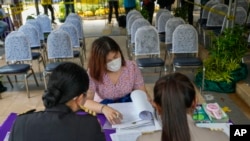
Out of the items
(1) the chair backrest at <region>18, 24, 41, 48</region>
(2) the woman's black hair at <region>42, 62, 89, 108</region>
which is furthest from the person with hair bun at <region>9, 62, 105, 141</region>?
(1) the chair backrest at <region>18, 24, 41, 48</region>

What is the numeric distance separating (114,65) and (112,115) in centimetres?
49

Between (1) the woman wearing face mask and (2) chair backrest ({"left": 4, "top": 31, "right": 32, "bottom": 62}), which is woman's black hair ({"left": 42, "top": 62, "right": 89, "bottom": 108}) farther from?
(2) chair backrest ({"left": 4, "top": 31, "right": 32, "bottom": 62})

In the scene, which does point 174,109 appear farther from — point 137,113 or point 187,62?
point 187,62

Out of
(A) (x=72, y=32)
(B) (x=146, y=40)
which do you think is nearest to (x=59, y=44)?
(A) (x=72, y=32)

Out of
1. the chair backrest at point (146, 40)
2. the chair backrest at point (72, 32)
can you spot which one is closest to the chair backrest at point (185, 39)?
the chair backrest at point (146, 40)

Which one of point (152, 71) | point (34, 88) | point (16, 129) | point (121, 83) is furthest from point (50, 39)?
point (16, 129)

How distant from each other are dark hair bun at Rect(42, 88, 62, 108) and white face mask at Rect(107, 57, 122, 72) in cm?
94

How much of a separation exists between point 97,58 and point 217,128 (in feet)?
3.13

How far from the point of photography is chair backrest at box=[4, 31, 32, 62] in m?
3.89

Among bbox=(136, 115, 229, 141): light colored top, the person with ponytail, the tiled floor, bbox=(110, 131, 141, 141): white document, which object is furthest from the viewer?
the tiled floor

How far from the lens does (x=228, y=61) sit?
380 centimetres

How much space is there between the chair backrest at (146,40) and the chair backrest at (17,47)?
1.60 metres

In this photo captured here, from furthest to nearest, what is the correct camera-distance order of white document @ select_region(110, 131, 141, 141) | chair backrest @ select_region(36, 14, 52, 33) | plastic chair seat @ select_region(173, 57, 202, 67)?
chair backrest @ select_region(36, 14, 52, 33) < plastic chair seat @ select_region(173, 57, 202, 67) < white document @ select_region(110, 131, 141, 141)

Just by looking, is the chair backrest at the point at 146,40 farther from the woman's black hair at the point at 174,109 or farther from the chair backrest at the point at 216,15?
the woman's black hair at the point at 174,109
